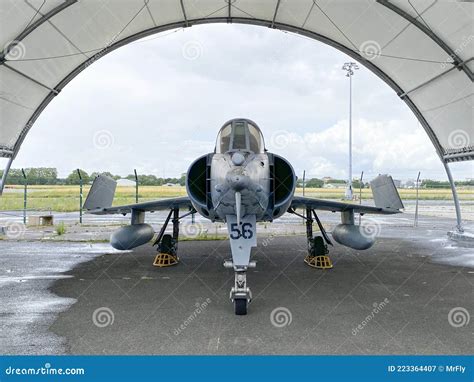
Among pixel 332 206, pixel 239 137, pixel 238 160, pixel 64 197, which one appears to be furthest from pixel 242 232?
pixel 64 197

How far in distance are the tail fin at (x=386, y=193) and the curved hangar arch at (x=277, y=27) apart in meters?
5.04

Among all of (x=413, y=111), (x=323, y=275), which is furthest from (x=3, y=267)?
(x=413, y=111)

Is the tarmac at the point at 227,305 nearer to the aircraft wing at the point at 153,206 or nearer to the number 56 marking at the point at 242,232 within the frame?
the number 56 marking at the point at 242,232

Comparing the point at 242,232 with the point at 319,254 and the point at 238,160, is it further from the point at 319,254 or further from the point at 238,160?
the point at 319,254

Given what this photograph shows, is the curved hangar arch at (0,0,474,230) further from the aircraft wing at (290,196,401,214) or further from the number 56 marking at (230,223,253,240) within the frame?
the number 56 marking at (230,223,253,240)

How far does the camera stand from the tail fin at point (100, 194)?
10188 millimetres

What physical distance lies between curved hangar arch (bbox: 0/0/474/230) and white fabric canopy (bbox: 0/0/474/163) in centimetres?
3

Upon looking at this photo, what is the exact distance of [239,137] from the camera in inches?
285

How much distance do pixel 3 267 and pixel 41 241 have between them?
Answer: 4.92m

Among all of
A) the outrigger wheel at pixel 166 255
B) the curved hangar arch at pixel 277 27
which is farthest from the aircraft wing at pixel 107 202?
the curved hangar arch at pixel 277 27

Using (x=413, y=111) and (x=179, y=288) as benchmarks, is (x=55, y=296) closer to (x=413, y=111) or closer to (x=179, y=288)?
(x=179, y=288)

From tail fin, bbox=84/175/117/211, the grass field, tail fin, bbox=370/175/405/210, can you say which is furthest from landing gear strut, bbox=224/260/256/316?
the grass field

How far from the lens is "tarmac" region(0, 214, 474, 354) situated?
4934 mm
